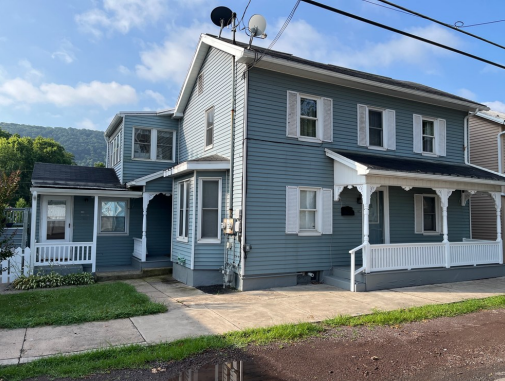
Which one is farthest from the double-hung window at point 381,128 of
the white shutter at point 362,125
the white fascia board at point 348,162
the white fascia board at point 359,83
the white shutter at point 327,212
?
the white shutter at point 327,212

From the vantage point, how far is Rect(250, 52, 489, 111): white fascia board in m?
9.77

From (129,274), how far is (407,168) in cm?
881

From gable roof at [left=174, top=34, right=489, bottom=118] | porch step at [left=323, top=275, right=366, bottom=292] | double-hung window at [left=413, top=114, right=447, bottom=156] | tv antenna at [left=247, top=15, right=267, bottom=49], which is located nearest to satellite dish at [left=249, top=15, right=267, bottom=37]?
tv antenna at [left=247, top=15, right=267, bottom=49]

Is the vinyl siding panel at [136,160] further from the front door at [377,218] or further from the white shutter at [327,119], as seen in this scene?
the front door at [377,218]

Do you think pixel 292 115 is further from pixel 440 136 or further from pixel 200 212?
pixel 440 136

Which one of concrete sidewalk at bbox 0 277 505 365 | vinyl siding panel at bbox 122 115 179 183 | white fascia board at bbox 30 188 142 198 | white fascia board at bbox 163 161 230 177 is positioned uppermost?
vinyl siding panel at bbox 122 115 179 183

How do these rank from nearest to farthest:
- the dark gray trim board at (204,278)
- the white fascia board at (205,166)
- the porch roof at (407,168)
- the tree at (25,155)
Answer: the porch roof at (407,168) < the white fascia board at (205,166) < the dark gray trim board at (204,278) < the tree at (25,155)

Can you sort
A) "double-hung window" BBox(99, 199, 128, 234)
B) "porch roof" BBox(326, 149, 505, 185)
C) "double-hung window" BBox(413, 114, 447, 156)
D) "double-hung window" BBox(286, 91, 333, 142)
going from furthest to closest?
"double-hung window" BBox(99, 199, 128, 234) → "double-hung window" BBox(413, 114, 447, 156) → "double-hung window" BBox(286, 91, 333, 142) → "porch roof" BBox(326, 149, 505, 185)

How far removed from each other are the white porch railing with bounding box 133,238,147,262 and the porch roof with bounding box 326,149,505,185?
21.9 feet

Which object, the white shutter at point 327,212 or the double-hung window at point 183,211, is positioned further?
the double-hung window at point 183,211

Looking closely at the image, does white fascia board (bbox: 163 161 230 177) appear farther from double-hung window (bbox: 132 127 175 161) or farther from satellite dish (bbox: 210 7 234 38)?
double-hung window (bbox: 132 127 175 161)

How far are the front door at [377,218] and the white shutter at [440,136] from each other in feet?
9.77

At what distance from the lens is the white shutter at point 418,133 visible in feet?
40.3

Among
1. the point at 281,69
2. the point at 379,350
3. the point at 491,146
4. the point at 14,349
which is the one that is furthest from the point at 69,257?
the point at 491,146
